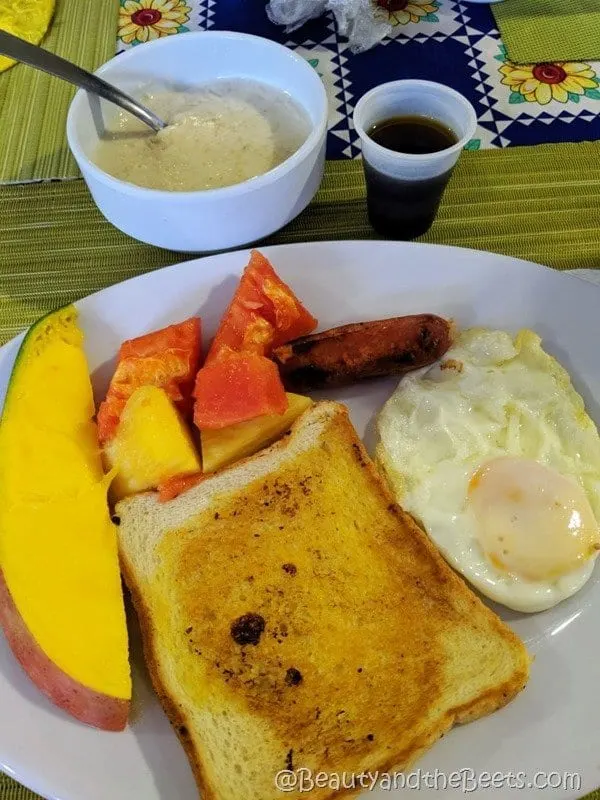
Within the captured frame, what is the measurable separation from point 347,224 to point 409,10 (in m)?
1.42

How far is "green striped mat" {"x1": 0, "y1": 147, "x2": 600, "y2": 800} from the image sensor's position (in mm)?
2266

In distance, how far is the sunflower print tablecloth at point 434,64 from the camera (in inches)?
102

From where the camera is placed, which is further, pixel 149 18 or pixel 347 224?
pixel 149 18

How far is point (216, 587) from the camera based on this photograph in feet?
5.24

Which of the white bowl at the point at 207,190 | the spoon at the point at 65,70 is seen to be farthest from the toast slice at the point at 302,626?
the spoon at the point at 65,70

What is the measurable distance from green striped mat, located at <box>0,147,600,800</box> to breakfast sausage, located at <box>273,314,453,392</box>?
603mm

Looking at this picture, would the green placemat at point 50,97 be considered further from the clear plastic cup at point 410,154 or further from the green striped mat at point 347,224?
the clear plastic cup at point 410,154

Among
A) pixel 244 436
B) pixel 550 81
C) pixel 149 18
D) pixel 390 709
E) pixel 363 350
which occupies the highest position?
pixel 149 18

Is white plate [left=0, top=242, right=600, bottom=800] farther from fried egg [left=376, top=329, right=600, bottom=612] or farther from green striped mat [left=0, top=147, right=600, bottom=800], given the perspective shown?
green striped mat [left=0, top=147, right=600, bottom=800]

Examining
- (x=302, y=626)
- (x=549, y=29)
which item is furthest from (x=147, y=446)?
(x=549, y=29)

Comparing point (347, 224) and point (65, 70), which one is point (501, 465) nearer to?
point (347, 224)

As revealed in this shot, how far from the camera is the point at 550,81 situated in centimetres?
272

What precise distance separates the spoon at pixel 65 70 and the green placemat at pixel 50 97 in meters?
0.52

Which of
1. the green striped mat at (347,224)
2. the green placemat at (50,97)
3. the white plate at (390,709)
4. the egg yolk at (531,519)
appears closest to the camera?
the white plate at (390,709)
